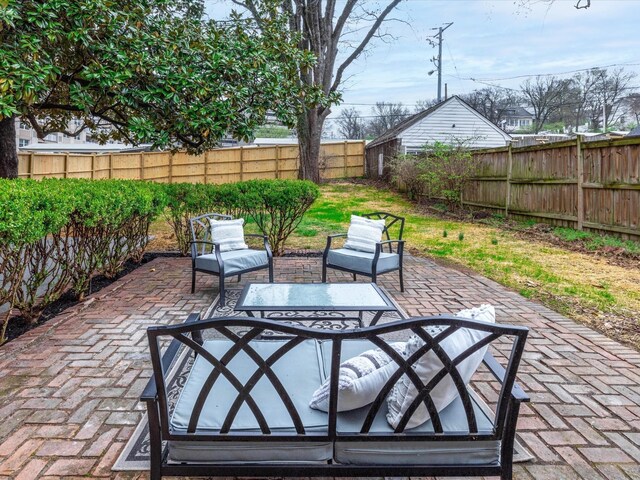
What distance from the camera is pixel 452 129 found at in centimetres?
1925

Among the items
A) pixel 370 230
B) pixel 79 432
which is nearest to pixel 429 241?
pixel 370 230

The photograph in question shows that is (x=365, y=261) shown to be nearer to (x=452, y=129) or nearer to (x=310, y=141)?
(x=310, y=141)

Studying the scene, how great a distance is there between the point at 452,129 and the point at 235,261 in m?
17.1

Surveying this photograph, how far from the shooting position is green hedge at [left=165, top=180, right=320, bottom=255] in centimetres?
638

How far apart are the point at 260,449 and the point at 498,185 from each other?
10716mm

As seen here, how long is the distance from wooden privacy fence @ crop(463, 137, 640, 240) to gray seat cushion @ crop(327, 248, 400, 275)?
4806mm

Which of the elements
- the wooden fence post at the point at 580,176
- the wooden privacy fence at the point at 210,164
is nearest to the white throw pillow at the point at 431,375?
the wooden fence post at the point at 580,176

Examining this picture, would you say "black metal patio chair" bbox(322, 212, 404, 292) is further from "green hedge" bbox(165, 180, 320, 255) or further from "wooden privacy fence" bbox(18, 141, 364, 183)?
"wooden privacy fence" bbox(18, 141, 364, 183)

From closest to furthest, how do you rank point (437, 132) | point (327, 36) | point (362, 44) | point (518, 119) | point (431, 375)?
point (431, 375), point (327, 36), point (362, 44), point (437, 132), point (518, 119)

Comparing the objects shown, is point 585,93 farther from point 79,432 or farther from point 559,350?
point 79,432

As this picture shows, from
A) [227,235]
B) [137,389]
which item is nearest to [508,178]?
[227,235]

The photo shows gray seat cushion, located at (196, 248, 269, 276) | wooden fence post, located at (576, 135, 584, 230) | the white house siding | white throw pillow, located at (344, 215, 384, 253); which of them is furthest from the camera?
the white house siding

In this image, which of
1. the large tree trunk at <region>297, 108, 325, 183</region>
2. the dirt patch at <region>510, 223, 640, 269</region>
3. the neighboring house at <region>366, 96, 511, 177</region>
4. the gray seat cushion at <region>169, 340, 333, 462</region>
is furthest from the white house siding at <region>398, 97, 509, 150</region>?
the gray seat cushion at <region>169, 340, 333, 462</region>

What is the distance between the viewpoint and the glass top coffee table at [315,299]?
2979mm
